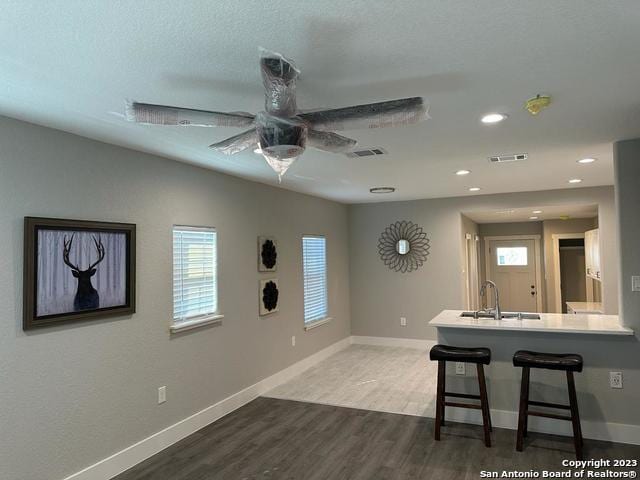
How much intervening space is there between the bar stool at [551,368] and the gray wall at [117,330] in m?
2.62

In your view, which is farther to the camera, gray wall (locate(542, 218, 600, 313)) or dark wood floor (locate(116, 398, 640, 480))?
gray wall (locate(542, 218, 600, 313))

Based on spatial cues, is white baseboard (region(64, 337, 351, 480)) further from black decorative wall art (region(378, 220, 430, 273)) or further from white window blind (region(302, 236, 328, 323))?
black decorative wall art (region(378, 220, 430, 273))

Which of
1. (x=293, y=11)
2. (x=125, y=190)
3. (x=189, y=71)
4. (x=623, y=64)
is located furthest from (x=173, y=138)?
(x=623, y=64)

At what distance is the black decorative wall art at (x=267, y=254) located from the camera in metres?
4.87

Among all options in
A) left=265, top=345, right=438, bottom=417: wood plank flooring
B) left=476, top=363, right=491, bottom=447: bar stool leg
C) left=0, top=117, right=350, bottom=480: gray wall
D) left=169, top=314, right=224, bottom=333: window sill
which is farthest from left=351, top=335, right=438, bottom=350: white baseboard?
left=169, top=314, right=224, bottom=333: window sill

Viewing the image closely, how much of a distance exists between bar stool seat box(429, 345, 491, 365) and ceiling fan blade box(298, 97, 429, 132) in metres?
2.40

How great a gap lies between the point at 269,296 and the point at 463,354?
2.31m

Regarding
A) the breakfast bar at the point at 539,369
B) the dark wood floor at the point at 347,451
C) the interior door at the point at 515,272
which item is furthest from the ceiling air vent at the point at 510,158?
the interior door at the point at 515,272

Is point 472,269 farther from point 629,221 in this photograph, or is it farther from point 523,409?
point 523,409

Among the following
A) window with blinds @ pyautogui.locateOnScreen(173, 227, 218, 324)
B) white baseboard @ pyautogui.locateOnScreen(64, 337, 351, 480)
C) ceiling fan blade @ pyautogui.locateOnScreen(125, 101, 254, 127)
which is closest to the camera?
ceiling fan blade @ pyautogui.locateOnScreen(125, 101, 254, 127)

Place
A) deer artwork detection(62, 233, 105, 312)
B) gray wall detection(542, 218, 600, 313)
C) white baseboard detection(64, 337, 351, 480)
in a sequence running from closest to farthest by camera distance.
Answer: deer artwork detection(62, 233, 105, 312), white baseboard detection(64, 337, 351, 480), gray wall detection(542, 218, 600, 313)

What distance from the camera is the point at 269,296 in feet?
16.3

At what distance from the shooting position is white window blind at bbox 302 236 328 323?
5965 millimetres

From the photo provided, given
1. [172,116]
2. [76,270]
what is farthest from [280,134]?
[76,270]
